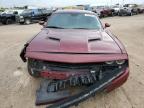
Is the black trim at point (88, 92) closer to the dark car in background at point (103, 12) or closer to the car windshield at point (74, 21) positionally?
the car windshield at point (74, 21)

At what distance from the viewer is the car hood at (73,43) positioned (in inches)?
186

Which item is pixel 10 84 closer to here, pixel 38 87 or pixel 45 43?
pixel 38 87

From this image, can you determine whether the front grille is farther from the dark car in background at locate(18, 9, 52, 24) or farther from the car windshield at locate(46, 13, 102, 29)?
the dark car in background at locate(18, 9, 52, 24)

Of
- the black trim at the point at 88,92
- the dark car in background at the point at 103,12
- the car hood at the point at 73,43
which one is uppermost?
the car hood at the point at 73,43

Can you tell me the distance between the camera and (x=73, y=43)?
Result: 4.91 meters

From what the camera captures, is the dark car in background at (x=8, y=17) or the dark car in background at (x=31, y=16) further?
the dark car in background at (x=8, y=17)

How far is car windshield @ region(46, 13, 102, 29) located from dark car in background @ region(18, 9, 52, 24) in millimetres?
17718

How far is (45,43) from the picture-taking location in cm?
503

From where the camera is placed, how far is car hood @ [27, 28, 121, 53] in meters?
4.73

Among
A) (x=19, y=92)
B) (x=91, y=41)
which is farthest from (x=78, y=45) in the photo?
(x=19, y=92)

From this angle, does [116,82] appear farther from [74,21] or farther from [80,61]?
[74,21]

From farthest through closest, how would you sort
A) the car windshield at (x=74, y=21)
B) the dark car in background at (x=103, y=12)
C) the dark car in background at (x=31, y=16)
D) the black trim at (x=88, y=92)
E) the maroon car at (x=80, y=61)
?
the dark car in background at (x=103, y=12) → the dark car in background at (x=31, y=16) → the car windshield at (x=74, y=21) → the maroon car at (x=80, y=61) → the black trim at (x=88, y=92)

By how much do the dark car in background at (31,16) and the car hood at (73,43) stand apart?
19096mm

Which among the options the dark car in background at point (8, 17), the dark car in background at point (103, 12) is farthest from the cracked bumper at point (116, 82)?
the dark car in background at point (103, 12)
